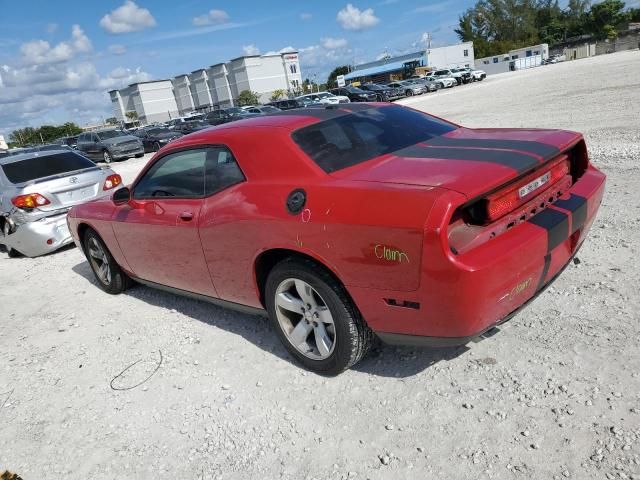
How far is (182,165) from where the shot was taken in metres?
3.93

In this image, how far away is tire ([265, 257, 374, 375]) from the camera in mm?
2900

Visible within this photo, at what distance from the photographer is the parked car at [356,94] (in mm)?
41250

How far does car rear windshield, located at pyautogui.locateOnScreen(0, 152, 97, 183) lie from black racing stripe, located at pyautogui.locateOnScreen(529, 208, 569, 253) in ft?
23.2

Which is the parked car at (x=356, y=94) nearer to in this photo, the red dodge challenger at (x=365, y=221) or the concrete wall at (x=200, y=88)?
the red dodge challenger at (x=365, y=221)

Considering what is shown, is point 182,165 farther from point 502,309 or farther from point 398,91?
point 398,91

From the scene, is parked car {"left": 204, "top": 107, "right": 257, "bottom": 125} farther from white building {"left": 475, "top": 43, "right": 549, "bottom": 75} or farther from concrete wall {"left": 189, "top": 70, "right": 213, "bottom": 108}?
concrete wall {"left": 189, "top": 70, "right": 213, "bottom": 108}

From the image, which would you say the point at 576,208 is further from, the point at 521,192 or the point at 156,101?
Answer: the point at 156,101

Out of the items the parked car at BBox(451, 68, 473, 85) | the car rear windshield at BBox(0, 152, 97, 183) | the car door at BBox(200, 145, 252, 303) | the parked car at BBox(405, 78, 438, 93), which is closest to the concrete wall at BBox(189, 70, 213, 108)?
the parked car at BBox(451, 68, 473, 85)

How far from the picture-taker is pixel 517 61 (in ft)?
240

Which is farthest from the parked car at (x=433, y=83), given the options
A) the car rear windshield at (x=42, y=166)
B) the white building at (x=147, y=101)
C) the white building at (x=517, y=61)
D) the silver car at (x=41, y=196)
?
the white building at (x=147, y=101)

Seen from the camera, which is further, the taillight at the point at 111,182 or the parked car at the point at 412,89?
the parked car at the point at 412,89

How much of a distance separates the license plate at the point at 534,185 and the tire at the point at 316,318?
1107mm

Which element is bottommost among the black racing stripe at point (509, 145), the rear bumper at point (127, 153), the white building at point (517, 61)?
the white building at point (517, 61)

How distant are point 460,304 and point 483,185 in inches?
23.1
